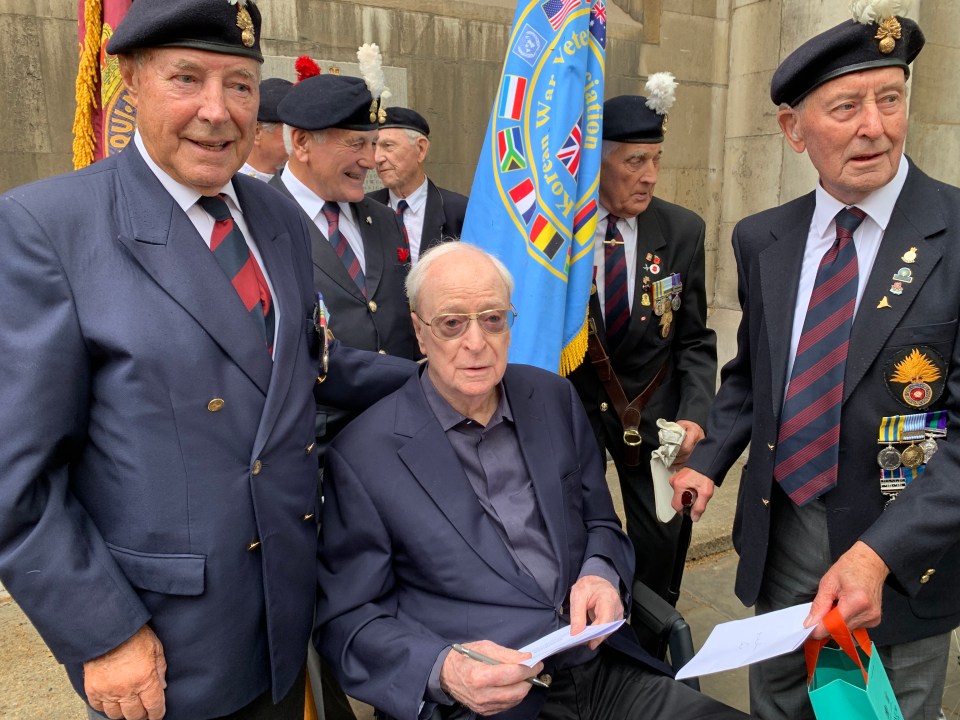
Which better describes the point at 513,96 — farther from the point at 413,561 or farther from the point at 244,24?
the point at 413,561

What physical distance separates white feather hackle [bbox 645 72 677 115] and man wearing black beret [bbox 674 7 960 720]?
1050 mm

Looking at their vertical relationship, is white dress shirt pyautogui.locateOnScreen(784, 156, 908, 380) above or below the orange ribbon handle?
above

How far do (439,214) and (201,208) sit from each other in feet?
8.12

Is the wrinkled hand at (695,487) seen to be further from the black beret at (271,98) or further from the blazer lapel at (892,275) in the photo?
the black beret at (271,98)

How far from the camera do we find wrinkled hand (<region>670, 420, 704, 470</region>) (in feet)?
8.87

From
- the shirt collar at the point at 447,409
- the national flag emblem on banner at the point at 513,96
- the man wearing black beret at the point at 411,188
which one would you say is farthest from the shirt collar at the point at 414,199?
the shirt collar at the point at 447,409

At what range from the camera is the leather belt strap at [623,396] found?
2.92 m

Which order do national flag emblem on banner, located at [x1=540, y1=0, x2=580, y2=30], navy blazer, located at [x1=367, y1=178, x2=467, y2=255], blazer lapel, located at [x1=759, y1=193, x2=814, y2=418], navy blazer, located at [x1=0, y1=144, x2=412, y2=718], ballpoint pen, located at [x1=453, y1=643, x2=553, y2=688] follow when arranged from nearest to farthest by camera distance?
navy blazer, located at [x1=0, y1=144, x2=412, y2=718]
ballpoint pen, located at [x1=453, y1=643, x2=553, y2=688]
blazer lapel, located at [x1=759, y1=193, x2=814, y2=418]
national flag emblem on banner, located at [x1=540, y1=0, x2=580, y2=30]
navy blazer, located at [x1=367, y1=178, x2=467, y2=255]

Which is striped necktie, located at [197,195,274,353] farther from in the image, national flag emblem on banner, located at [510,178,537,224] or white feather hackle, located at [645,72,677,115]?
white feather hackle, located at [645,72,677,115]

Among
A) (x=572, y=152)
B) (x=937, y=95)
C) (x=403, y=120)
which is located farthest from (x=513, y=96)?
(x=937, y=95)

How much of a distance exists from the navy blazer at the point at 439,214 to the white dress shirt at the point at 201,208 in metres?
2.20

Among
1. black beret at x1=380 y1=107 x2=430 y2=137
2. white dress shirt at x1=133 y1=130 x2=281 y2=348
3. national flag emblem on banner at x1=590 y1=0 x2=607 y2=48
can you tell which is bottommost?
white dress shirt at x1=133 y1=130 x2=281 y2=348

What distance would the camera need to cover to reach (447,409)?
6.62ft

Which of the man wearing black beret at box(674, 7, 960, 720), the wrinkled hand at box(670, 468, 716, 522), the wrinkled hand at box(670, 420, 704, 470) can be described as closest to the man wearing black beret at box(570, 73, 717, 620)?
the wrinkled hand at box(670, 420, 704, 470)
